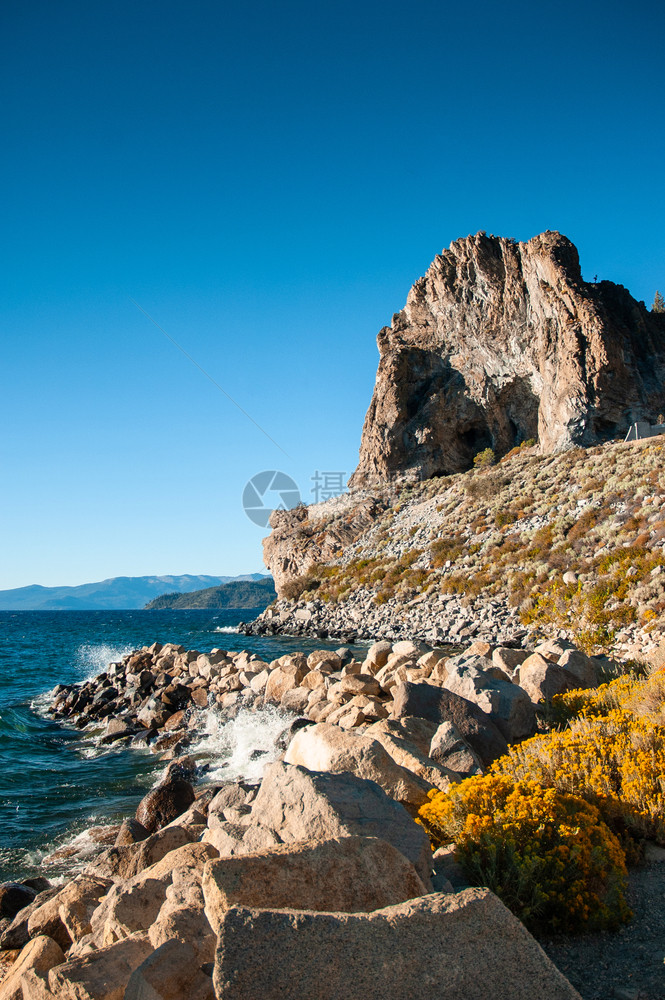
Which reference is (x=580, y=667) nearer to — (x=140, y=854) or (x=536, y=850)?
(x=536, y=850)

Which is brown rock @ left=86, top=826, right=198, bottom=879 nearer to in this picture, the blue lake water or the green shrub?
the blue lake water

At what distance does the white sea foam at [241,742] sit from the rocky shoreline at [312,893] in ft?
8.53

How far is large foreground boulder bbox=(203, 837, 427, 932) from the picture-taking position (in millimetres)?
3283

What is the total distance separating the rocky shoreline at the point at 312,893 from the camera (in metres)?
2.65

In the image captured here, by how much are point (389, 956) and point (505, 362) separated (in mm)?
59858

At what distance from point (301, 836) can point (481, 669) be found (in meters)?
6.35

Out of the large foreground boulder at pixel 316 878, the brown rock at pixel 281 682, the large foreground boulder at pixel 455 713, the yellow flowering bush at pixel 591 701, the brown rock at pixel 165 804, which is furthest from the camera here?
the brown rock at pixel 281 682

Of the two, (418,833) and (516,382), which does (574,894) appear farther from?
(516,382)

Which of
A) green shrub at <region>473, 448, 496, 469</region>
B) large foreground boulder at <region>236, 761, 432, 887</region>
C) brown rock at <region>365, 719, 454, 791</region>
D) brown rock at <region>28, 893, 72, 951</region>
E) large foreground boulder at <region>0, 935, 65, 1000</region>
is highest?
green shrub at <region>473, 448, 496, 469</region>

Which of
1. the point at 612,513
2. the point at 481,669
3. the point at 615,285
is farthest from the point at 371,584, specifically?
the point at 615,285

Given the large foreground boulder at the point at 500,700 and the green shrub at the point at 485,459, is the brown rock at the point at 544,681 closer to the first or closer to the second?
the large foreground boulder at the point at 500,700

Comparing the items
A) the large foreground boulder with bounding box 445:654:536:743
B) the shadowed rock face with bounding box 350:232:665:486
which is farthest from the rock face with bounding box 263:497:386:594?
the large foreground boulder with bounding box 445:654:536:743

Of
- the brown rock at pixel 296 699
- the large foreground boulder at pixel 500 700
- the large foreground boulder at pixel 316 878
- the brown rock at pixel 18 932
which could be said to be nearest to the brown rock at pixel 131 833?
the brown rock at pixel 18 932

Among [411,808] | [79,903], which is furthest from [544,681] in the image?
[79,903]
